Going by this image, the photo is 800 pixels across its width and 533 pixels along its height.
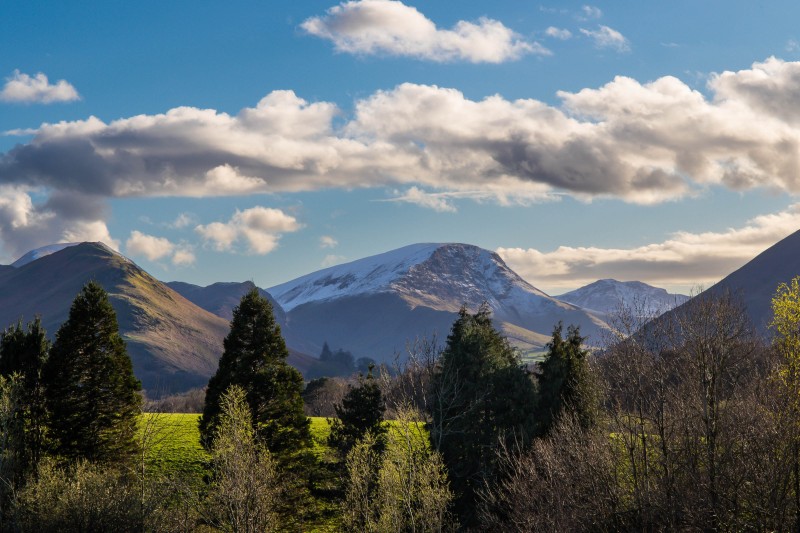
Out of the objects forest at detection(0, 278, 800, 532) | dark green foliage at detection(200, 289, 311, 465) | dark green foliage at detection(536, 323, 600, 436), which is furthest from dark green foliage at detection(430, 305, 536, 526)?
dark green foliage at detection(200, 289, 311, 465)

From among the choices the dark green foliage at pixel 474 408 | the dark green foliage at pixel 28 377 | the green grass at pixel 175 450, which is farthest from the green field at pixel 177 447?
the dark green foliage at pixel 28 377

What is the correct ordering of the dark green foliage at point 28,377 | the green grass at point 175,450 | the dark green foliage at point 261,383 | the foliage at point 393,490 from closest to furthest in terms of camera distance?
1. the foliage at point 393,490
2. the dark green foliage at point 28,377
3. the dark green foliage at point 261,383
4. the green grass at point 175,450

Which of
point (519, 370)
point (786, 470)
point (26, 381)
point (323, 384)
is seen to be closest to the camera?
point (786, 470)

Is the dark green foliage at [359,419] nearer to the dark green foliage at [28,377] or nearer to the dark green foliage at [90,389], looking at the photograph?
the dark green foliage at [90,389]

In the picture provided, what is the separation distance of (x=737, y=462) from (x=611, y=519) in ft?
29.7

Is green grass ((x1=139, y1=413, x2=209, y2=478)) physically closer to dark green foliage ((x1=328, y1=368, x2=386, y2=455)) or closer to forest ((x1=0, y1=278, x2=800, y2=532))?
forest ((x1=0, y1=278, x2=800, y2=532))

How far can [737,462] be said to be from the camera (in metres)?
49.2

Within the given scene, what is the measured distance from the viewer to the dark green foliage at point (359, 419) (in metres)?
65.9

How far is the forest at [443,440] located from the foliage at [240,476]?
0.71ft

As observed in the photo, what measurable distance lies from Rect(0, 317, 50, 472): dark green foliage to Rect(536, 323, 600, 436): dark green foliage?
41358 mm

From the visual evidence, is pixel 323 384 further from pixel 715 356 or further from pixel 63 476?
pixel 715 356

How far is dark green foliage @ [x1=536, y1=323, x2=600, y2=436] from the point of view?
6606 centimetres

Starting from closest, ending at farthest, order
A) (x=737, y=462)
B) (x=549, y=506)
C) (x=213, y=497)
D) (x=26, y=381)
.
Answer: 1. (x=737, y=462)
2. (x=549, y=506)
3. (x=213, y=497)
4. (x=26, y=381)

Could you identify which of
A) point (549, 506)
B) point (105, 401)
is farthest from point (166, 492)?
point (549, 506)
